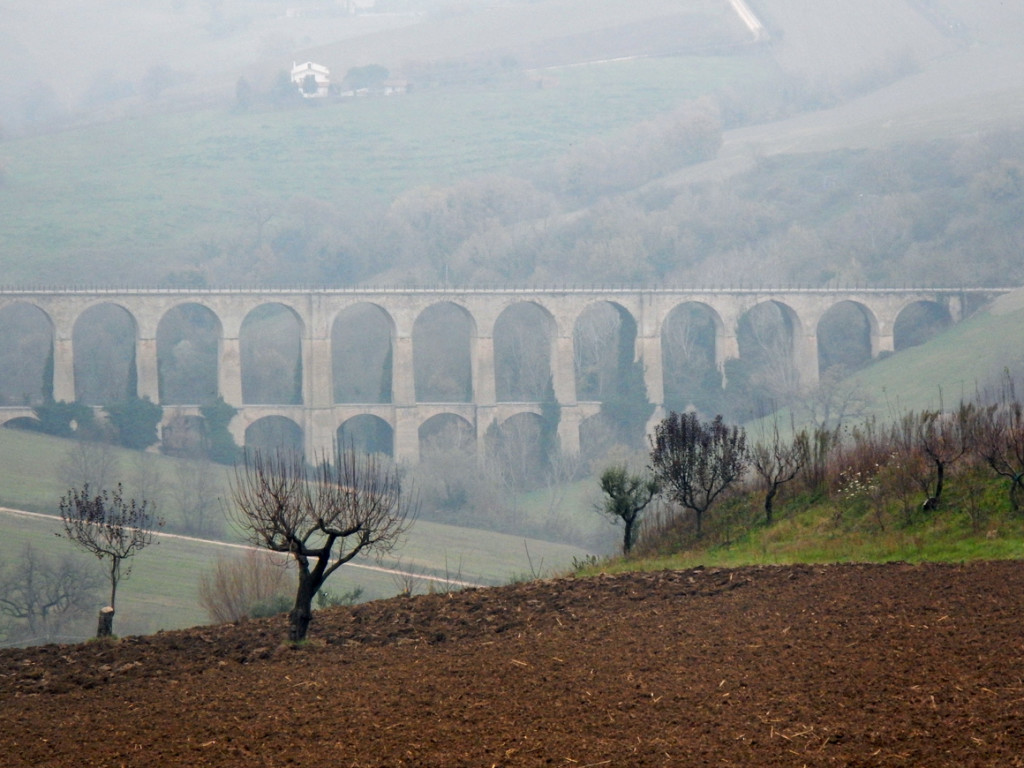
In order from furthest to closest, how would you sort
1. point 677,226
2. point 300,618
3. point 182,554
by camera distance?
point 677,226 → point 182,554 → point 300,618

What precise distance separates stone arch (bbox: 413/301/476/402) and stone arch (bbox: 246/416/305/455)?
8.46m

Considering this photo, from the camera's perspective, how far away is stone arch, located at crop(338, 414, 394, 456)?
6353cm

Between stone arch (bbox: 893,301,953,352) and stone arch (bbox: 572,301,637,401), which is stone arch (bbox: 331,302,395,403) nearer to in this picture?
stone arch (bbox: 572,301,637,401)

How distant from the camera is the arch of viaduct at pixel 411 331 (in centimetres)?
6203

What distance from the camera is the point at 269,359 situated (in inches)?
3009

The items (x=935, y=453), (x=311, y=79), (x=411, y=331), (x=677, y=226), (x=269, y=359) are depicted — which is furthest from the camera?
(x=311, y=79)

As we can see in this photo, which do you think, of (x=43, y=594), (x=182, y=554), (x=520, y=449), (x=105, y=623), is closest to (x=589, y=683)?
(x=105, y=623)

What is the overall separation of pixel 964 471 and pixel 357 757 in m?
11.7

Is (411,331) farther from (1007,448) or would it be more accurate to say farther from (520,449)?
(1007,448)

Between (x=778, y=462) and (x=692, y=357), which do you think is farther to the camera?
(x=692, y=357)

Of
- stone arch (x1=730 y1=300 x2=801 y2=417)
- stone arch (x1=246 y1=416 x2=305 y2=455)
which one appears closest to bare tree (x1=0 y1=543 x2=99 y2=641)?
stone arch (x1=246 y1=416 x2=305 y2=455)

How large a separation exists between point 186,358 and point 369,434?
15855 millimetres

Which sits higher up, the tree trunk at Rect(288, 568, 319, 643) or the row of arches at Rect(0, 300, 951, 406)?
the row of arches at Rect(0, 300, 951, 406)

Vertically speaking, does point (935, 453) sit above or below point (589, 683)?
above
